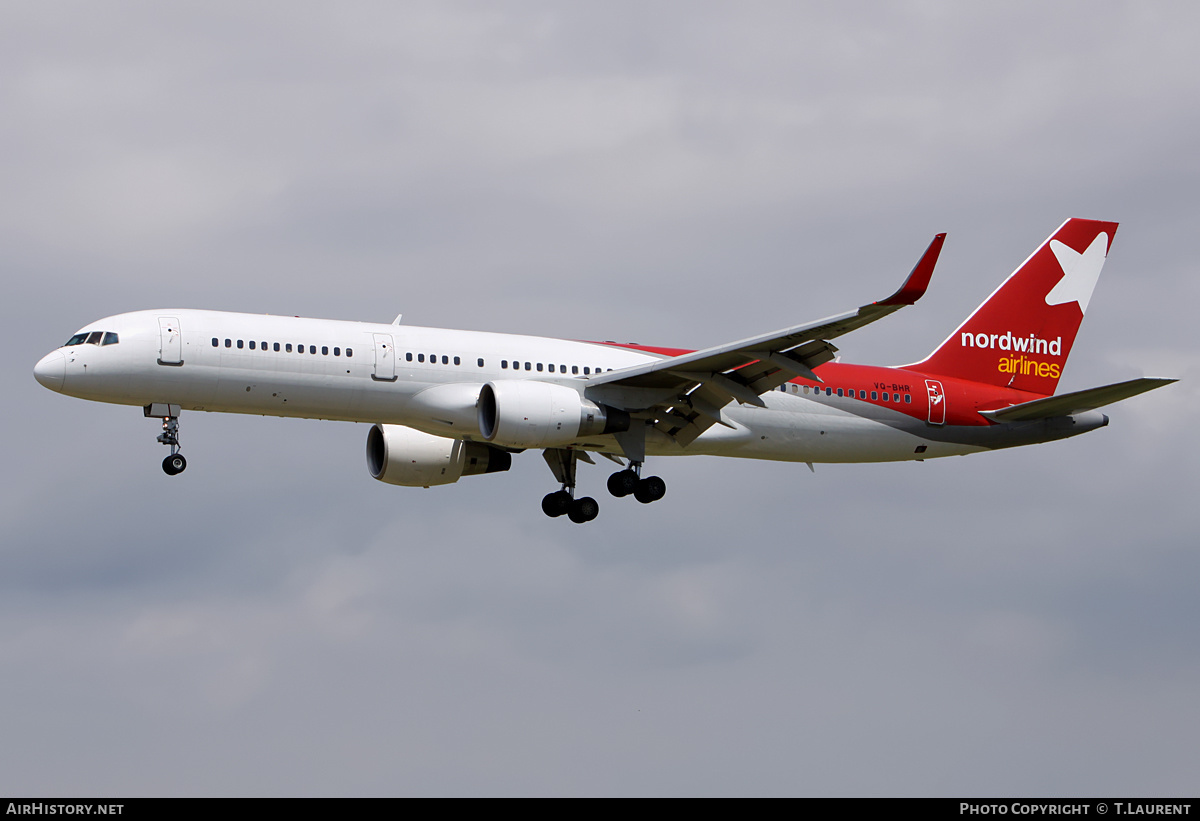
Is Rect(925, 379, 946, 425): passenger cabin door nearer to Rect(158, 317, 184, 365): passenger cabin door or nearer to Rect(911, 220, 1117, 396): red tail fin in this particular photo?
Rect(911, 220, 1117, 396): red tail fin

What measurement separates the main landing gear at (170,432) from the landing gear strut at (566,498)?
11.1 metres

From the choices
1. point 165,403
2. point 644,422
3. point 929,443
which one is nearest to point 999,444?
point 929,443

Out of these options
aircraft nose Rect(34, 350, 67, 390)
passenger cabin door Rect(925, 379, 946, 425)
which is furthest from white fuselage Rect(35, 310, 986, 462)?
passenger cabin door Rect(925, 379, 946, 425)

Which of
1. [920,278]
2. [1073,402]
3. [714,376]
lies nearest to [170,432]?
[714,376]

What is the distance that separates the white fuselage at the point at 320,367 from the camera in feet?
132

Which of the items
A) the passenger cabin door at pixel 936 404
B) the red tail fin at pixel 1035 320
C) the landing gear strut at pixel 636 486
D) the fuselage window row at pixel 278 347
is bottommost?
the landing gear strut at pixel 636 486

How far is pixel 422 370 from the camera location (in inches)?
1650

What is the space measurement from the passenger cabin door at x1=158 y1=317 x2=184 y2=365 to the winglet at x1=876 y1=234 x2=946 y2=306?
1754cm

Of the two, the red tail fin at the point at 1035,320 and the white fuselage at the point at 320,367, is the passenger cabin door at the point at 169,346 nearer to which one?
the white fuselage at the point at 320,367

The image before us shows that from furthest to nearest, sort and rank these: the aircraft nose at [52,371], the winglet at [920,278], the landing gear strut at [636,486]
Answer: the landing gear strut at [636,486] → the aircraft nose at [52,371] → the winglet at [920,278]

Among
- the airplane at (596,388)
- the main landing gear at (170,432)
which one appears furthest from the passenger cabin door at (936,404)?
the main landing gear at (170,432)

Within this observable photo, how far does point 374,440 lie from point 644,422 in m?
9.22

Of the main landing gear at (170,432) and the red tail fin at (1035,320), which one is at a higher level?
the red tail fin at (1035,320)

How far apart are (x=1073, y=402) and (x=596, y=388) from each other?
1355 cm
